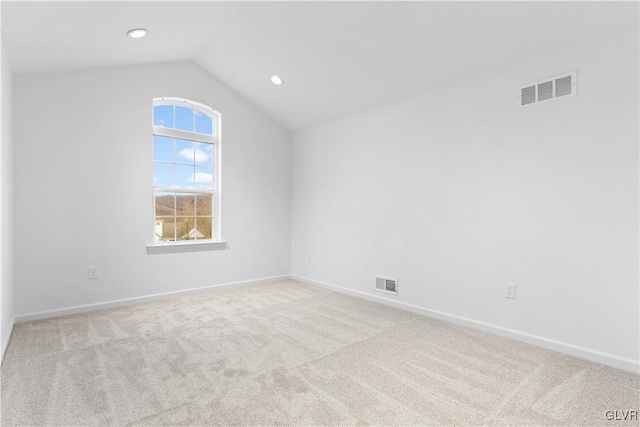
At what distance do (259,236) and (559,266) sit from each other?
357cm

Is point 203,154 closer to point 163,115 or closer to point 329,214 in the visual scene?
point 163,115

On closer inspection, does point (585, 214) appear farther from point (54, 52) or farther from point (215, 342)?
point (54, 52)

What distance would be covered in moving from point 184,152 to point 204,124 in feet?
1.56

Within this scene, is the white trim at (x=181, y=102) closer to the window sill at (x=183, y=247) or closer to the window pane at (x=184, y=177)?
the window pane at (x=184, y=177)

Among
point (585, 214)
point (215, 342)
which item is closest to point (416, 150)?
point (585, 214)

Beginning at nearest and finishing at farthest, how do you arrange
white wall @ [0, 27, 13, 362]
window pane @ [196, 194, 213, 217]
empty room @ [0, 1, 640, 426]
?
empty room @ [0, 1, 640, 426], white wall @ [0, 27, 13, 362], window pane @ [196, 194, 213, 217]

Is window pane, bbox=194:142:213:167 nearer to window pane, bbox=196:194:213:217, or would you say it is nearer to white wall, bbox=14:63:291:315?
white wall, bbox=14:63:291:315

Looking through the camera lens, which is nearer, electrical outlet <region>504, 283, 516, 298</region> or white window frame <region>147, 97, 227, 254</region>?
electrical outlet <region>504, 283, 516, 298</region>

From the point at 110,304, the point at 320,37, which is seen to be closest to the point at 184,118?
the point at 320,37

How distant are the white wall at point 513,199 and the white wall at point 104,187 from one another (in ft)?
5.20

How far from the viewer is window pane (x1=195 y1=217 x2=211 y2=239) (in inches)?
179

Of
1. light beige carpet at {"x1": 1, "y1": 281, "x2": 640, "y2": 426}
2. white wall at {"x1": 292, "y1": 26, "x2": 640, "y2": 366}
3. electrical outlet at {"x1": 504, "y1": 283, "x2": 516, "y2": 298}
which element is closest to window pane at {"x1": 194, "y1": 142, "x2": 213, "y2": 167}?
white wall at {"x1": 292, "y1": 26, "x2": 640, "y2": 366}

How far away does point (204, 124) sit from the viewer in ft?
15.1

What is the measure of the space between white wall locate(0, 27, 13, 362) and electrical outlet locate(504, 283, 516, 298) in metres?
3.78
